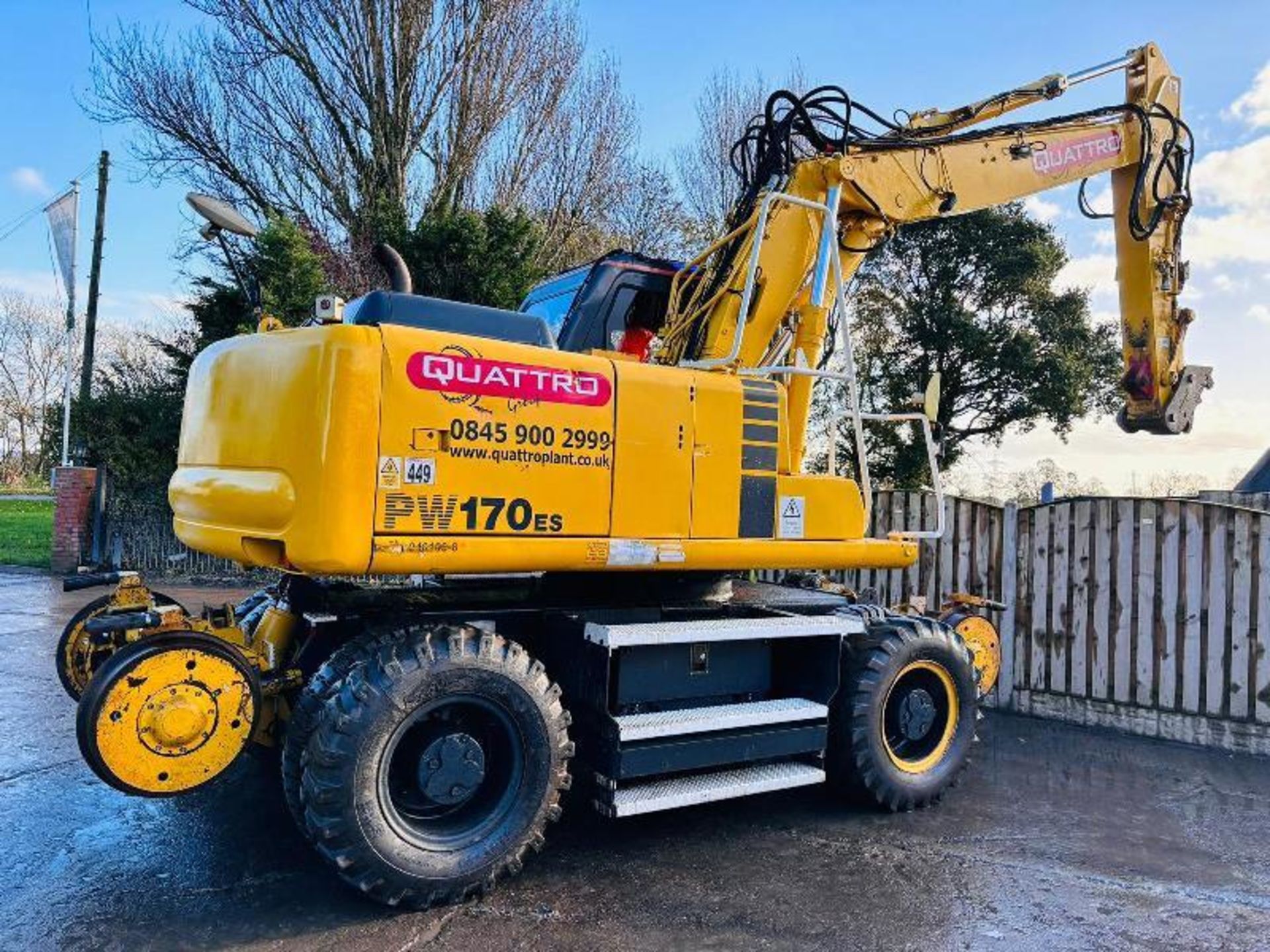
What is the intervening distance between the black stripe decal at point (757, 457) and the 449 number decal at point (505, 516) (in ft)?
3.59

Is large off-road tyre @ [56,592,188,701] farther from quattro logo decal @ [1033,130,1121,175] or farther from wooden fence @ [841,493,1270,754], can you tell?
quattro logo decal @ [1033,130,1121,175]

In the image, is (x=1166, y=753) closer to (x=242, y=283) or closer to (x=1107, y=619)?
(x=1107, y=619)

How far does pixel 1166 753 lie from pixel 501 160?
1594cm

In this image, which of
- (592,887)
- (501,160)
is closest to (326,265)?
(501,160)

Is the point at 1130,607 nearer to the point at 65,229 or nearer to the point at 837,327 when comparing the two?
the point at 837,327

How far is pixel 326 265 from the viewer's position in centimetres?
1656

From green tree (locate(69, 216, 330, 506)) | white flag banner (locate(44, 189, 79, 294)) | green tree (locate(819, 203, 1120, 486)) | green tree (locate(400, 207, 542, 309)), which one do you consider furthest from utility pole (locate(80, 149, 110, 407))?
green tree (locate(819, 203, 1120, 486))

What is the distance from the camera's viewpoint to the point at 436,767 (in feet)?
12.9

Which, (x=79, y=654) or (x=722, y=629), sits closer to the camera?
(x=722, y=629)

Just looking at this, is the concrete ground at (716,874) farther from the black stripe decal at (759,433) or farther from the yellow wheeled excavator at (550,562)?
the black stripe decal at (759,433)

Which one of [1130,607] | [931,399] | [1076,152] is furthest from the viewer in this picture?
[1130,607]

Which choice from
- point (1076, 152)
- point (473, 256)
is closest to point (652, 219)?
point (473, 256)

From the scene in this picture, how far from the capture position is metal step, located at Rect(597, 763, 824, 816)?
4.25 metres

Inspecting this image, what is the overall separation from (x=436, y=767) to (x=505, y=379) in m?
1.68
